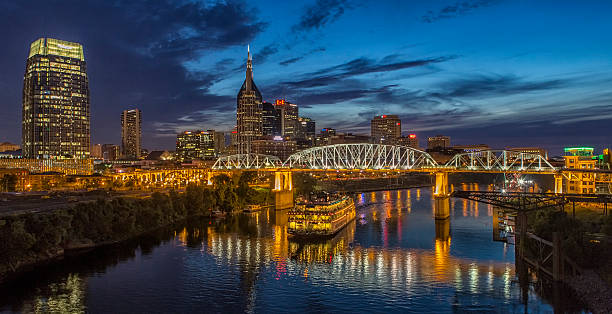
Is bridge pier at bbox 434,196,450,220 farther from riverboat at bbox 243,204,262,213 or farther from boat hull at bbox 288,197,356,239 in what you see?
riverboat at bbox 243,204,262,213

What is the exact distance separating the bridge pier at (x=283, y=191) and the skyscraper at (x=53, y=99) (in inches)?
3786

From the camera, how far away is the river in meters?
32.4

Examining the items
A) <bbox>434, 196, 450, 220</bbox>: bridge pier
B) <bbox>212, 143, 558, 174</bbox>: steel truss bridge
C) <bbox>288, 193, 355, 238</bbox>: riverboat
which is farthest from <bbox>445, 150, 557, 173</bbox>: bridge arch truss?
<bbox>288, 193, 355, 238</bbox>: riverboat

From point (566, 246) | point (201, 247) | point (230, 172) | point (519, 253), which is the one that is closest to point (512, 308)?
point (566, 246)

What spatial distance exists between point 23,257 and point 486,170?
241 feet

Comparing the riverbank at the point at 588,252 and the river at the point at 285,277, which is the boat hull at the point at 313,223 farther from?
the riverbank at the point at 588,252

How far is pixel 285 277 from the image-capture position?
129 feet

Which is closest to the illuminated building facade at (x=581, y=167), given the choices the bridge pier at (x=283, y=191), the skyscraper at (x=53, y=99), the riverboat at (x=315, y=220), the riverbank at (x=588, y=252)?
the riverbank at (x=588, y=252)

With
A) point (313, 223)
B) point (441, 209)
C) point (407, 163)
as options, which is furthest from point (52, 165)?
point (441, 209)

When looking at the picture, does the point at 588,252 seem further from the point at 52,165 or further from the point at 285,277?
the point at 52,165

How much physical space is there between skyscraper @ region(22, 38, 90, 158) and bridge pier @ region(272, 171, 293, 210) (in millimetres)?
96171

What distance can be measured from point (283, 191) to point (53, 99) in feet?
345

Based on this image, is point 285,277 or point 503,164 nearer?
point 285,277

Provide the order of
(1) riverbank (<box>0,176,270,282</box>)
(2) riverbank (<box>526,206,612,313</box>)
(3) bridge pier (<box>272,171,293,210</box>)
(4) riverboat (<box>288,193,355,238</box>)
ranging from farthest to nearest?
1. (3) bridge pier (<box>272,171,293,210</box>)
2. (4) riverboat (<box>288,193,355,238</box>)
3. (1) riverbank (<box>0,176,270,282</box>)
4. (2) riverbank (<box>526,206,612,313</box>)
